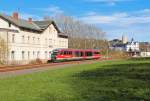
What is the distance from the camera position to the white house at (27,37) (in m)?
70.4

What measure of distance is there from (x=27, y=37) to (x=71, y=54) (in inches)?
411

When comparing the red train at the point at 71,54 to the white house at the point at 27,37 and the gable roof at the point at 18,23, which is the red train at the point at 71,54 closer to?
the white house at the point at 27,37

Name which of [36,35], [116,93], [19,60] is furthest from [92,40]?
[116,93]

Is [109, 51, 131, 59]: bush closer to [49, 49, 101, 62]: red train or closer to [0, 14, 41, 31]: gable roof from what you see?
[49, 49, 101, 62]: red train

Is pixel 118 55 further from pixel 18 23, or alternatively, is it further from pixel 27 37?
pixel 18 23

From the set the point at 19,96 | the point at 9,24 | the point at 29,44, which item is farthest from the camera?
the point at 29,44

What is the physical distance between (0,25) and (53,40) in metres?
25.8

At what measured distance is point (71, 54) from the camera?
75250 mm

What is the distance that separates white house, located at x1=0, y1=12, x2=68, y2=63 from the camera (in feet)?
231

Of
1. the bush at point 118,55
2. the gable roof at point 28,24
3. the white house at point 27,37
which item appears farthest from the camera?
the bush at point 118,55

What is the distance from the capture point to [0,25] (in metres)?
69.8

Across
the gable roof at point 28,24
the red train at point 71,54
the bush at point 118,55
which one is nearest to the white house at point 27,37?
the gable roof at point 28,24

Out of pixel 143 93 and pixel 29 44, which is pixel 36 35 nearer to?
pixel 29 44

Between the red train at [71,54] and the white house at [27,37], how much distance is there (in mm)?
6975
